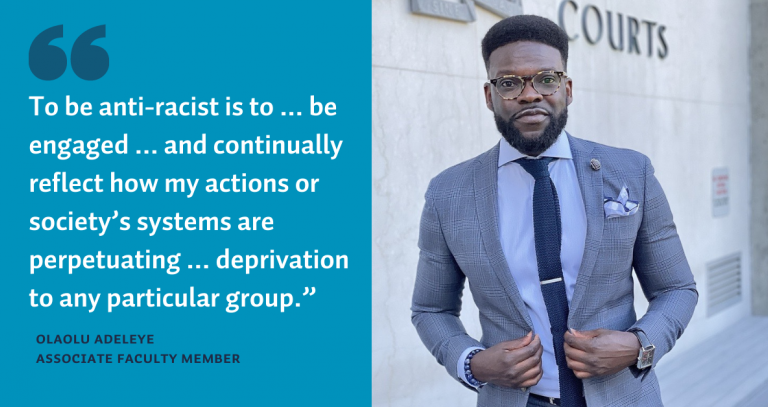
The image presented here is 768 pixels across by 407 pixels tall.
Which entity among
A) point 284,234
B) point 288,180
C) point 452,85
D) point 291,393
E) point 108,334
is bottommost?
point 291,393

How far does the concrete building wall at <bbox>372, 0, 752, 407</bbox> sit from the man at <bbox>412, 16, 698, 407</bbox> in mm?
2228

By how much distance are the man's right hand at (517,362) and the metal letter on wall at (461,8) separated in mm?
2830

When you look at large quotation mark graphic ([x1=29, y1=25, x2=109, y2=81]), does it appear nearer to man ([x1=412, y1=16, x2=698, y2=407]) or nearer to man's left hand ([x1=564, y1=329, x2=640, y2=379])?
man ([x1=412, y1=16, x2=698, y2=407])

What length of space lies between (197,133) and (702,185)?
5.54 metres

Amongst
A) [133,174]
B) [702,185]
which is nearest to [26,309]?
[133,174]

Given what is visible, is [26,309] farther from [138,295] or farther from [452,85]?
[452,85]

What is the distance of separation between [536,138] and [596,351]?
51cm

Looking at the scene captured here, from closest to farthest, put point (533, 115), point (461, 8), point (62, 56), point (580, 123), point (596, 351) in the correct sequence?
point (596, 351) < point (533, 115) < point (62, 56) < point (461, 8) < point (580, 123)

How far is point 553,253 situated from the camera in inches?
75.6

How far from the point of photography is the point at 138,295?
12.6ft

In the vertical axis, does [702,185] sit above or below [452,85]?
below

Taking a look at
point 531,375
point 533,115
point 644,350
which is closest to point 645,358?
point 644,350

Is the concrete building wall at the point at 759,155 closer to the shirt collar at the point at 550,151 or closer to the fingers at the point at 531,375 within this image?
the shirt collar at the point at 550,151

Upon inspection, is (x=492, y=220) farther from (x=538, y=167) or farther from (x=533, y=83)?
(x=533, y=83)
